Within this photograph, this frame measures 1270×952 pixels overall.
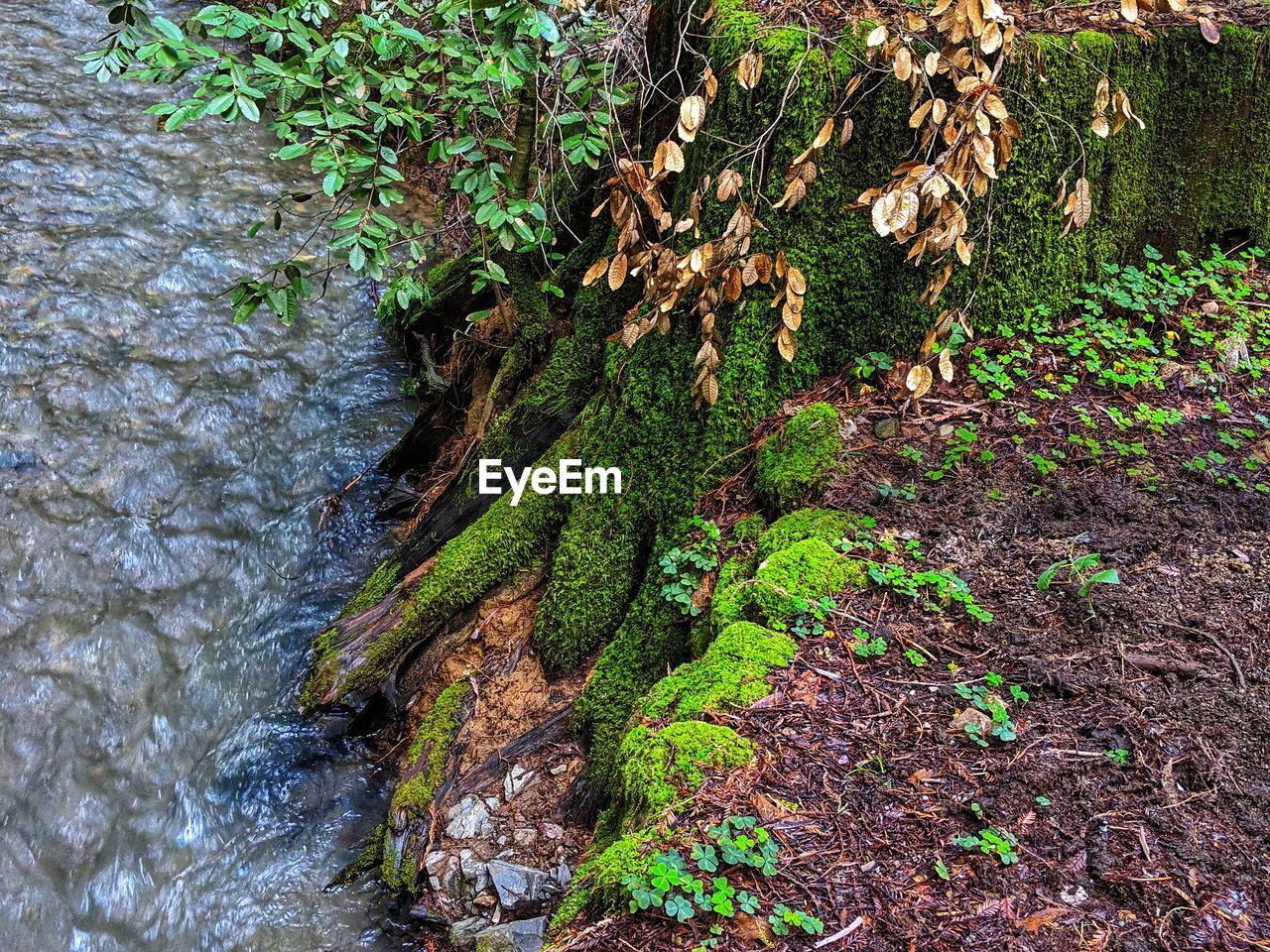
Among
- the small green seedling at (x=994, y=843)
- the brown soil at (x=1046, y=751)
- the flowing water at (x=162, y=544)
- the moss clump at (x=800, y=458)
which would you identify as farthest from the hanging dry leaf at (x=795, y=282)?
the flowing water at (x=162, y=544)

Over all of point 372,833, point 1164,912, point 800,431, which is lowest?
point 372,833

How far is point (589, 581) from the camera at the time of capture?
3857 millimetres

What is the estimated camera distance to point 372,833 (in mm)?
4094

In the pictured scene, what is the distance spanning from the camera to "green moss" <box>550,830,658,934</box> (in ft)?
7.50

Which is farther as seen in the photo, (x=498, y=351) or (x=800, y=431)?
(x=498, y=351)

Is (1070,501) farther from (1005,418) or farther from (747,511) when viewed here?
(747,511)

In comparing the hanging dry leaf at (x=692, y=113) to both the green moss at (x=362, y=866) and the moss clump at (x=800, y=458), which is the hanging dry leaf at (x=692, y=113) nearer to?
the moss clump at (x=800, y=458)

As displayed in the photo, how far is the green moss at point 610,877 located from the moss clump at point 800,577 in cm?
95

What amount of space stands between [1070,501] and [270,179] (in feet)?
25.6

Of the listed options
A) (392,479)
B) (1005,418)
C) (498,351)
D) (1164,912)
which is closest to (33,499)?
(392,479)

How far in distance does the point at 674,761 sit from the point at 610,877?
1.32ft

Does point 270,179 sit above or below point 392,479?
above

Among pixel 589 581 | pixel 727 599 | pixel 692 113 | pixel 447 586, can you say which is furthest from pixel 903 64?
pixel 447 586

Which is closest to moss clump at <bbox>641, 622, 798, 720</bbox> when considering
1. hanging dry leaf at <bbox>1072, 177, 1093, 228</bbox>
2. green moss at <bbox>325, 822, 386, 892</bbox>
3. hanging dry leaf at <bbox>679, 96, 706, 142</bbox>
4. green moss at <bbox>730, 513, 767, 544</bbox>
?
green moss at <bbox>730, 513, 767, 544</bbox>
